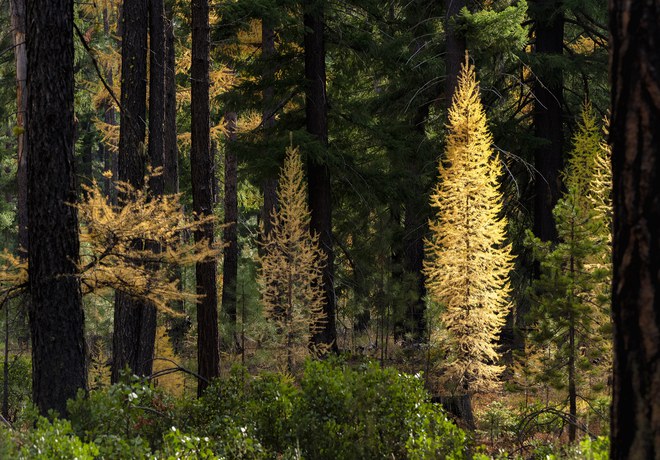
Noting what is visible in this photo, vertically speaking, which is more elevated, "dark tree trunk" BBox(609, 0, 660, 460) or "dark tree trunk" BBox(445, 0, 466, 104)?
"dark tree trunk" BBox(445, 0, 466, 104)

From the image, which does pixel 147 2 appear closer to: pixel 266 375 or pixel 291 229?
pixel 266 375

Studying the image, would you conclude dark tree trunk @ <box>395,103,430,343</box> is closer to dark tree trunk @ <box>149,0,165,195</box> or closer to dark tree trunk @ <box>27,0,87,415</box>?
dark tree trunk @ <box>149,0,165,195</box>

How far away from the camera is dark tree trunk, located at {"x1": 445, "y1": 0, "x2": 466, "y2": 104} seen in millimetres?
15180

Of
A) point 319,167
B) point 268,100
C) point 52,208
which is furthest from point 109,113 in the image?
point 52,208

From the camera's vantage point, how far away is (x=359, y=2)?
18.2 m

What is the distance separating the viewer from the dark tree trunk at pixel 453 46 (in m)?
15.2

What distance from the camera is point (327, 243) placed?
18.8 metres

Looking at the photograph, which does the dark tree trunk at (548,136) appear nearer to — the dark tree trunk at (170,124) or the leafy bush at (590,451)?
the dark tree trunk at (170,124)

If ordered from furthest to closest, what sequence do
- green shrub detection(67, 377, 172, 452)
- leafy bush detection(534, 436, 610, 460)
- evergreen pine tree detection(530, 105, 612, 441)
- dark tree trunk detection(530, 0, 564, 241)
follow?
1. dark tree trunk detection(530, 0, 564, 241)
2. evergreen pine tree detection(530, 105, 612, 441)
3. green shrub detection(67, 377, 172, 452)
4. leafy bush detection(534, 436, 610, 460)

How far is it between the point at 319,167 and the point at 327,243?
2.16 meters

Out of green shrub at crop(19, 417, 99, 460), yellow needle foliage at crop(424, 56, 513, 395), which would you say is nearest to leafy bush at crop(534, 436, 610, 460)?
green shrub at crop(19, 417, 99, 460)

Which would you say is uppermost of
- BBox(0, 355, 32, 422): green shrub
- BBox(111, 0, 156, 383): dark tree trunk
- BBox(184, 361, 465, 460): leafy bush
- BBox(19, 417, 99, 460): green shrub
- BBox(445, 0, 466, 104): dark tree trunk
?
BBox(445, 0, 466, 104): dark tree trunk

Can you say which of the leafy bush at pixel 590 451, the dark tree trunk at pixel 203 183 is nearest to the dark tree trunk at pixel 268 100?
the dark tree trunk at pixel 203 183

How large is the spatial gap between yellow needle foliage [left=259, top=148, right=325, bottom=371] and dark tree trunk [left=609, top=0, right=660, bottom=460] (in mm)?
15087
